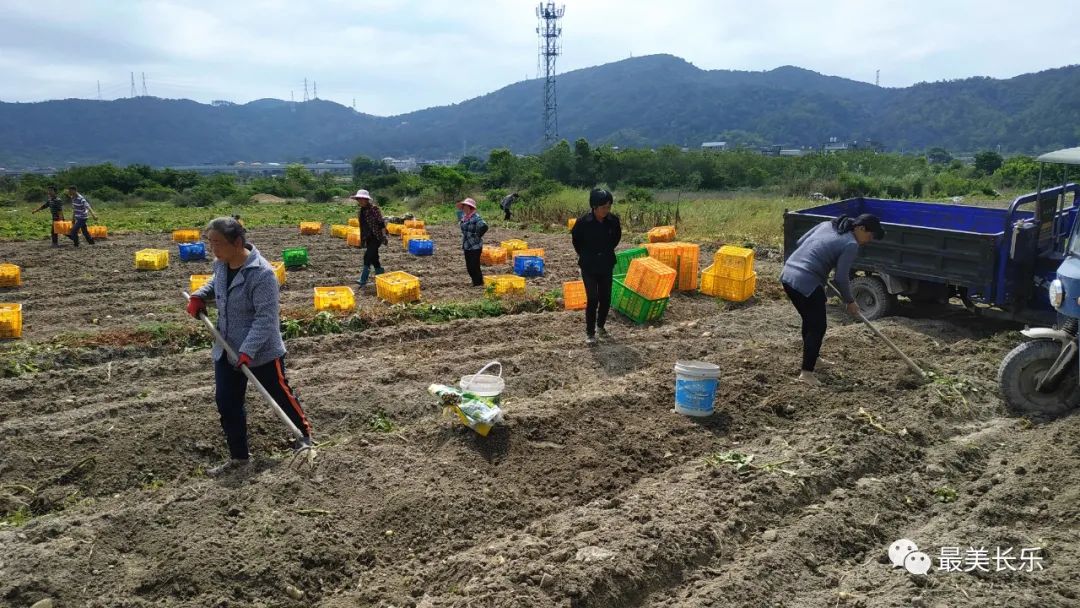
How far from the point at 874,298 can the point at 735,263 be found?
2.10 meters

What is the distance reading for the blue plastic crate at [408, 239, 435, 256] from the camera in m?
15.8

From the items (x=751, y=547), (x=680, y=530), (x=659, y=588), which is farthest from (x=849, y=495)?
(x=659, y=588)

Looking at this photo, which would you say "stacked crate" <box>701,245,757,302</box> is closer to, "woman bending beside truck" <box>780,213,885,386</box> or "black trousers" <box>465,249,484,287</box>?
"black trousers" <box>465,249,484,287</box>

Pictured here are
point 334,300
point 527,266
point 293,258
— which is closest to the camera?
point 334,300

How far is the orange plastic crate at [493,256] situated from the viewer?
46.6 ft

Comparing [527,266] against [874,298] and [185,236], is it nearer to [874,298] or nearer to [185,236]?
[874,298]

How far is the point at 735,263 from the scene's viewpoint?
1077cm

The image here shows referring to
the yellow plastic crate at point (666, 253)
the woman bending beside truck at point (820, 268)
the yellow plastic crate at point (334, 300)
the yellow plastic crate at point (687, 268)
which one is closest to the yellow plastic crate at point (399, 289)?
the yellow plastic crate at point (334, 300)

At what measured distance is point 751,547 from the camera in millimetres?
4117

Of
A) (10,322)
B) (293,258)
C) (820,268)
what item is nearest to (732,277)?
(820,268)

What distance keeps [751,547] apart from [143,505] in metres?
3.73

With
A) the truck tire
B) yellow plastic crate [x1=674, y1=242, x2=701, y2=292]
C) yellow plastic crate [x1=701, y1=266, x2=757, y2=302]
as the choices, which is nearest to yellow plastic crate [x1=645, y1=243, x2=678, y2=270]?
yellow plastic crate [x1=674, y1=242, x2=701, y2=292]

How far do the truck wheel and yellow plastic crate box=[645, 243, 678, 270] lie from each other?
2.62m

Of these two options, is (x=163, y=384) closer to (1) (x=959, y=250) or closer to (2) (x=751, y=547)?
(2) (x=751, y=547)
